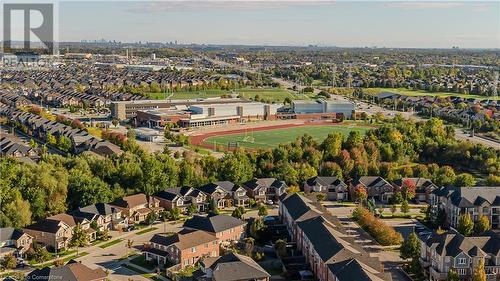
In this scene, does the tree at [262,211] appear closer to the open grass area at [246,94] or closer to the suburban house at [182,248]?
the suburban house at [182,248]

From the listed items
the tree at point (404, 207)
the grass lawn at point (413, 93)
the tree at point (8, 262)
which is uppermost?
the grass lawn at point (413, 93)

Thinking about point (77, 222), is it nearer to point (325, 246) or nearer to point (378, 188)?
point (325, 246)

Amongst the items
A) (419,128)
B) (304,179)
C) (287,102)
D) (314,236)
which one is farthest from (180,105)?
(314,236)

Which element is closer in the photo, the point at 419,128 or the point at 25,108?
the point at 419,128

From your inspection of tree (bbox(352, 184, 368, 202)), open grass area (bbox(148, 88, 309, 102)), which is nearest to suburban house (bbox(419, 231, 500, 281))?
tree (bbox(352, 184, 368, 202))

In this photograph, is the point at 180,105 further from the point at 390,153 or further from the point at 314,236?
the point at 314,236

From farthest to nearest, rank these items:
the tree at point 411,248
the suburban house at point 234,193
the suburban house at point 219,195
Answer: the suburban house at point 234,193
the suburban house at point 219,195
the tree at point 411,248

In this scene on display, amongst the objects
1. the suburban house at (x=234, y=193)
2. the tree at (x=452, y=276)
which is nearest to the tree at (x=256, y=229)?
the suburban house at (x=234, y=193)
